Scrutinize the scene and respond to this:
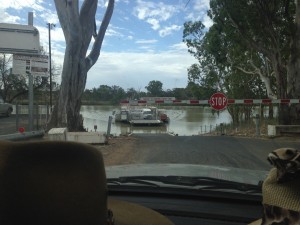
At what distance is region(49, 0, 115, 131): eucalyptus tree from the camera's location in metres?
16.0

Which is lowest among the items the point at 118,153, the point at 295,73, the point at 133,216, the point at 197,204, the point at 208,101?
the point at 118,153

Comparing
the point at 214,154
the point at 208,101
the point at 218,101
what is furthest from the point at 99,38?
the point at 214,154

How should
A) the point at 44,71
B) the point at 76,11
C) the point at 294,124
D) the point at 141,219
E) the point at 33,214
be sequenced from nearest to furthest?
1. the point at 33,214
2. the point at 141,219
3. the point at 44,71
4. the point at 76,11
5. the point at 294,124

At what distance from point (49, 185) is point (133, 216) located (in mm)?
641

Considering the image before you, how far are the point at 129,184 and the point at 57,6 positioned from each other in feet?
45.5

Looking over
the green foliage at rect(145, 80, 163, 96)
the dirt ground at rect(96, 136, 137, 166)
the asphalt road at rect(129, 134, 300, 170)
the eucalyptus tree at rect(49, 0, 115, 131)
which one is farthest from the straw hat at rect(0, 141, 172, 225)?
the green foliage at rect(145, 80, 163, 96)

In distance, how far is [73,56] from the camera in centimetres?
1623

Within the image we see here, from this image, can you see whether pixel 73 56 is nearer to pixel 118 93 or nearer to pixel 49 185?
pixel 49 185

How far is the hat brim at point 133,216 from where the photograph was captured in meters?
2.18

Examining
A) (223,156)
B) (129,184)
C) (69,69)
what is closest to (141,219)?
(129,184)

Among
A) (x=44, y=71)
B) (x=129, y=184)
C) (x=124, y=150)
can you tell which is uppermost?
(x=44, y=71)

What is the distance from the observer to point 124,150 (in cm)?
1391

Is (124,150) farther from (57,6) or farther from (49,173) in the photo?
(49,173)

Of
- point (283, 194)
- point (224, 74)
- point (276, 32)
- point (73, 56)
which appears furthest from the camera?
point (224, 74)
